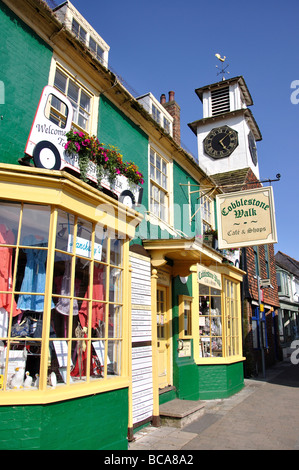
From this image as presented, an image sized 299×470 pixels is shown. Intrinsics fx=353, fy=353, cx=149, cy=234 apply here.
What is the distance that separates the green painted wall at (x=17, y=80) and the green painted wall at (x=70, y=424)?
10.3 ft

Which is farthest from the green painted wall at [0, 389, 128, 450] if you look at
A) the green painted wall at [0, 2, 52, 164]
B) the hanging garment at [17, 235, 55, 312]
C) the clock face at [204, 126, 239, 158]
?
the clock face at [204, 126, 239, 158]

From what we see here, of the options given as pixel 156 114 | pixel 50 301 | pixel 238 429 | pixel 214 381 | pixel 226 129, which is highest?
pixel 226 129

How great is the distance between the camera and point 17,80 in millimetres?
5109

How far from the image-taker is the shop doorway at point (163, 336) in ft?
25.8

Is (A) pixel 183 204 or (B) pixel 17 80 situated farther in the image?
(A) pixel 183 204

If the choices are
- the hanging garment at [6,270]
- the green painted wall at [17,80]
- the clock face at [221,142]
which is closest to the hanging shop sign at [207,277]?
the green painted wall at [17,80]

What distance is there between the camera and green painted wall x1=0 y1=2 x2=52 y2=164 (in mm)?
4852

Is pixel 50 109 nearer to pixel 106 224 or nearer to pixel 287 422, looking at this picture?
pixel 106 224

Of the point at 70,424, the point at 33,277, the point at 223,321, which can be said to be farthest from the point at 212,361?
the point at 33,277

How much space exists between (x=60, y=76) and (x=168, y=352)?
6142 millimetres

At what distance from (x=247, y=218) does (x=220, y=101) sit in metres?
13.5

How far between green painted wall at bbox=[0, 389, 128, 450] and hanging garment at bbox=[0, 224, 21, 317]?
108 centimetres

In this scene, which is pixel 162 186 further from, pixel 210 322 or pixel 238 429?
pixel 238 429

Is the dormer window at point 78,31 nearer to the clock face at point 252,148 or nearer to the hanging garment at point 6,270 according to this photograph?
the hanging garment at point 6,270
